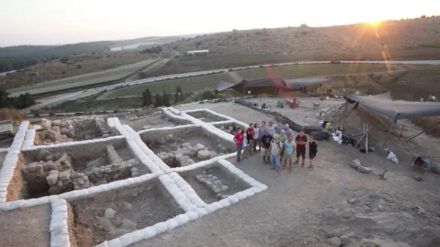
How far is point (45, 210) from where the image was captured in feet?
23.2

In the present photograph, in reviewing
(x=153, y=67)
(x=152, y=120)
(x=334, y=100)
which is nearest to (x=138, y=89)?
(x=153, y=67)

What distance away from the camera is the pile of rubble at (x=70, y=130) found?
1280 cm

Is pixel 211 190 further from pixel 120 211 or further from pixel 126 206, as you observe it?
pixel 120 211

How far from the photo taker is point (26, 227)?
21.0 ft

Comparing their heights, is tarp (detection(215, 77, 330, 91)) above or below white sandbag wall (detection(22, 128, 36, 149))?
above

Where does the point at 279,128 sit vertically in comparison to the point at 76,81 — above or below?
above

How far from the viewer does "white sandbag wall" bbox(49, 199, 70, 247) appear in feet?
19.2

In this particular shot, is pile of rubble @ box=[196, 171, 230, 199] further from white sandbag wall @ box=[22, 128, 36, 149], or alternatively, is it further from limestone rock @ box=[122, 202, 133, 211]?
white sandbag wall @ box=[22, 128, 36, 149]

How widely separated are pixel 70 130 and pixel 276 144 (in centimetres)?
1099

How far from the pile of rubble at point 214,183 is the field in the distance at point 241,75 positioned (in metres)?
28.4

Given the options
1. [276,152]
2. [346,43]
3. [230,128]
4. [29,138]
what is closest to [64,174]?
[29,138]

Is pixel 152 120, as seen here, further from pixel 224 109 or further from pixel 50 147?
pixel 50 147

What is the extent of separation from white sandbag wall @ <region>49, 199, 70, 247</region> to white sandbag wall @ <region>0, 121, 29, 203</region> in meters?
1.51

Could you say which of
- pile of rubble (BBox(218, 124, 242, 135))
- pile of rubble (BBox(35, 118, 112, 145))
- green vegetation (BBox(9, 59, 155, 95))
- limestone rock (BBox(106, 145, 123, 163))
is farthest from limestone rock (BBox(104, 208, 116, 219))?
green vegetation (BBox(9, 59, 155, 95))
